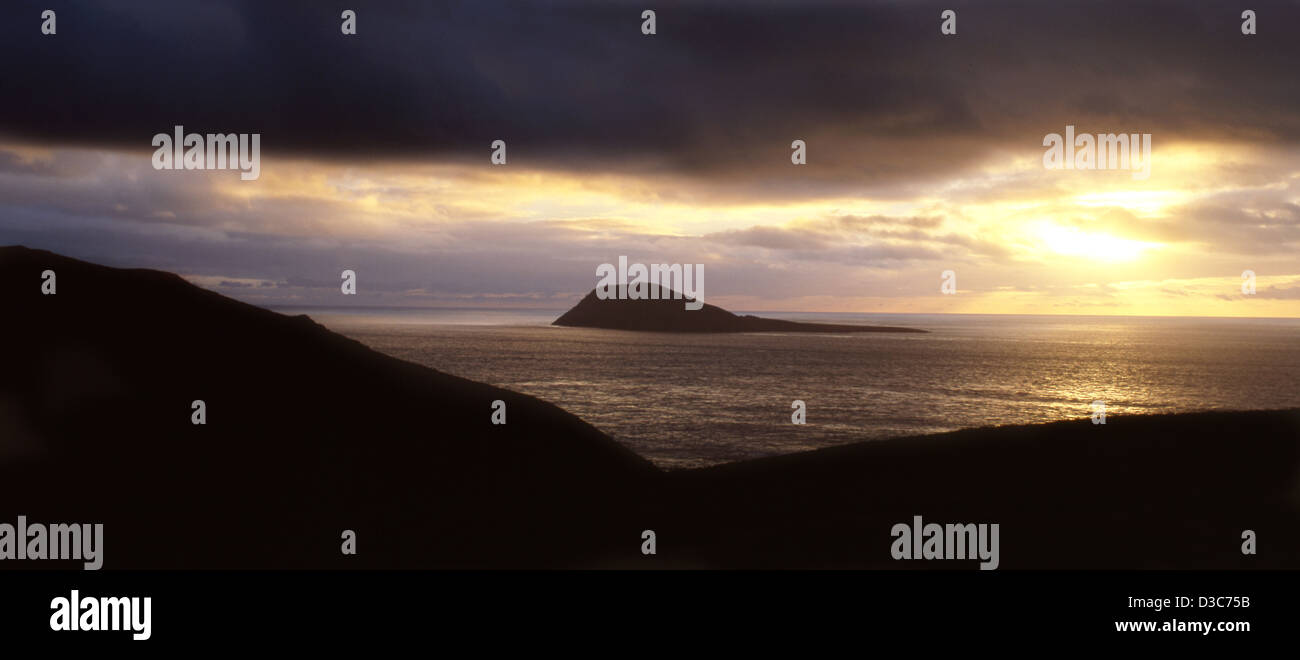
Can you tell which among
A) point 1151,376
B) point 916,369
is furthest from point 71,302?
point 1151,376

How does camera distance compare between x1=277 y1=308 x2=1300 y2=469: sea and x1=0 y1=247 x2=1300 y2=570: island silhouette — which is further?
x1=277 y1=308 x2=1300 y2=469: sea

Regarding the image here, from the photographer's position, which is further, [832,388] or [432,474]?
[832,388]

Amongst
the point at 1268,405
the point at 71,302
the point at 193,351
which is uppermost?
the point at 71,302

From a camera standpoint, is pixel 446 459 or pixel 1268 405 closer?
pixel 446 459

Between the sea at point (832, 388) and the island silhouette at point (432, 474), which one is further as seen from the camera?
the sea at point (832, 388)

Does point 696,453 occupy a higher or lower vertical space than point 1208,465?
lower
